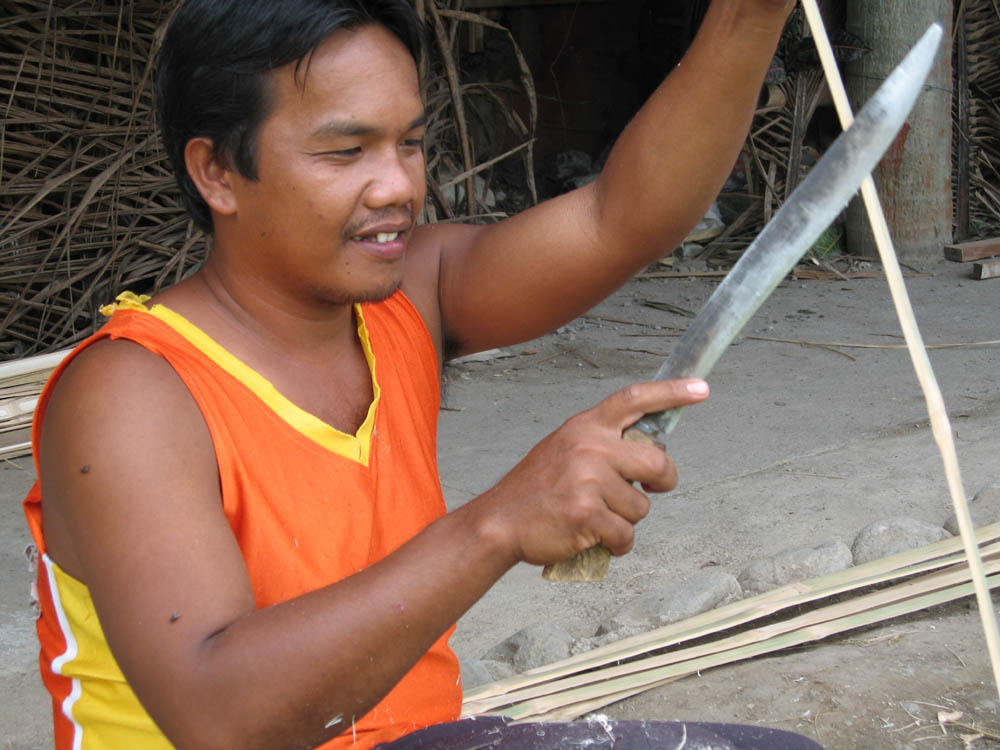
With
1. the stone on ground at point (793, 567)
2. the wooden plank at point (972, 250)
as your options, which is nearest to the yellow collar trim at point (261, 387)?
the stone on ground at point (793, 567)

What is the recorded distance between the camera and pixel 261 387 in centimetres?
142

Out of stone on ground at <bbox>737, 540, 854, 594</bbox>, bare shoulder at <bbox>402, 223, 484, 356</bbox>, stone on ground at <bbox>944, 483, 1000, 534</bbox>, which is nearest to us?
bare shoulder at <bbox>402, 223, 484, 356</bbox>

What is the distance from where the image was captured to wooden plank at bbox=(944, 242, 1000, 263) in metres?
5.89

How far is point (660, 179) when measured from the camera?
154cm

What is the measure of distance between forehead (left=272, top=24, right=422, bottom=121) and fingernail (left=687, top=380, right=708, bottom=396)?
553 mm

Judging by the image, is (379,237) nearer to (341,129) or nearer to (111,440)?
(341,129)

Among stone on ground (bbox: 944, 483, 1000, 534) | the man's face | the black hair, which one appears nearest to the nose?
the man's face

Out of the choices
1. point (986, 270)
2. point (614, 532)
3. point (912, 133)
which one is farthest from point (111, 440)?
point (912, 133)

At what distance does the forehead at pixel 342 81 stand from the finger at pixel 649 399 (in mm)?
516

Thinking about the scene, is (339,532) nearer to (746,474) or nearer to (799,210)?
(799,210)

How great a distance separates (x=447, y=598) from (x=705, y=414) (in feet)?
10.1

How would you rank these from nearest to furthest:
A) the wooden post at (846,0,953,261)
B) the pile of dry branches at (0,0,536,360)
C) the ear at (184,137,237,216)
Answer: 1. the ear at (184,137,237,216)
2. the pile of dry branches at (0,0,536,360)
3. the wooden post at (846,0,953,261)

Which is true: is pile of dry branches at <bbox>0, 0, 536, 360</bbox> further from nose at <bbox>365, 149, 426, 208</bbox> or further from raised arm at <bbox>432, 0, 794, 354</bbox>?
nose at <bbox>365, 149, 426, 208</bbox>

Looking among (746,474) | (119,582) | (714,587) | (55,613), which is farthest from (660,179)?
(746,474)
